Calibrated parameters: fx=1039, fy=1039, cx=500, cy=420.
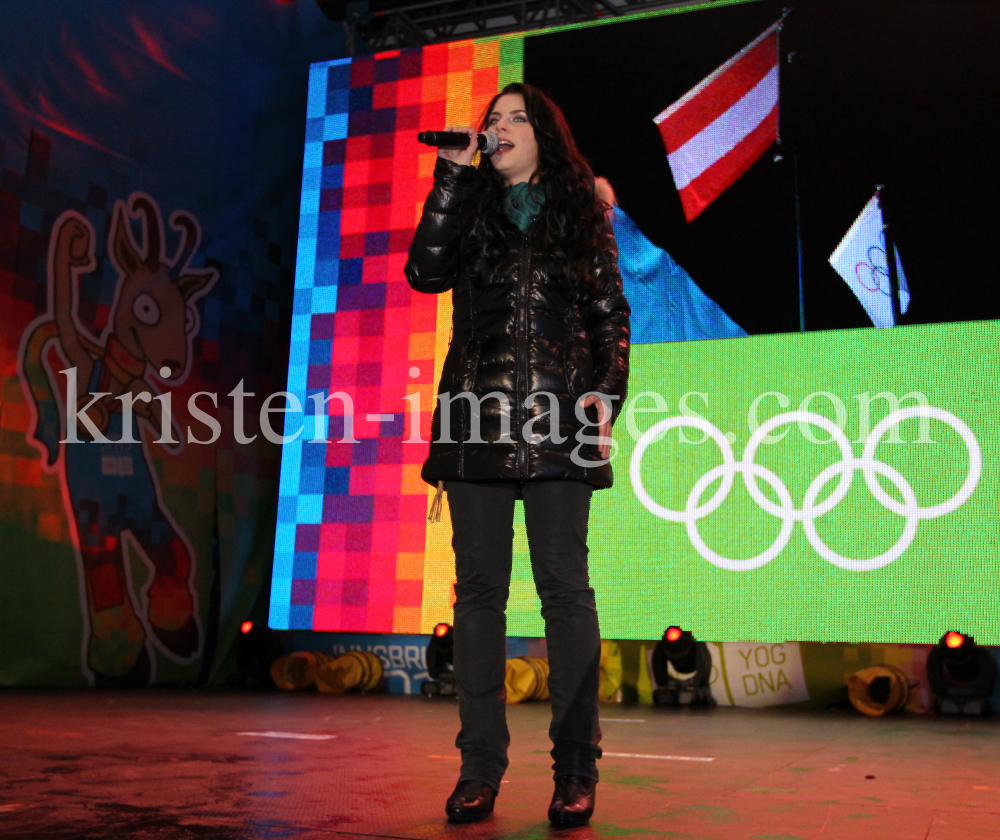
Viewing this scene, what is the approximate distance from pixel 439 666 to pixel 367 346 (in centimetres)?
152

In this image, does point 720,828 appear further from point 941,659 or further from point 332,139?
point 332,139

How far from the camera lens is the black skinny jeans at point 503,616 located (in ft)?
5.00

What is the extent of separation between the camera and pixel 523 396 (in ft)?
5.25

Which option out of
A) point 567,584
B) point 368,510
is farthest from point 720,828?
point 368,510

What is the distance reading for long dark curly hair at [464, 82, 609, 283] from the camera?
1.66 m

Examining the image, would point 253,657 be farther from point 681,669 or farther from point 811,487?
point 811,487

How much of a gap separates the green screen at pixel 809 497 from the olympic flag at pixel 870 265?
10 centimetres

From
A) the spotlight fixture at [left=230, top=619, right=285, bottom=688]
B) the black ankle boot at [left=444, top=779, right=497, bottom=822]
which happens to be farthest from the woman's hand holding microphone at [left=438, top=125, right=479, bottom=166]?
the spotlight fixture at [left=230, top=619, right=285, bottom=688]

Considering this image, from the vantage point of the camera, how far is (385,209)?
5.04 m

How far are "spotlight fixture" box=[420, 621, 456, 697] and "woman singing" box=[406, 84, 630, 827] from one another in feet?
9.48

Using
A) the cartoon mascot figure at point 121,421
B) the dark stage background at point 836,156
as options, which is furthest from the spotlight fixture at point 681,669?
the cartoon mascot figure at point 121,421

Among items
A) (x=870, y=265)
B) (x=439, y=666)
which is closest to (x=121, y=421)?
(x=439, y=666)

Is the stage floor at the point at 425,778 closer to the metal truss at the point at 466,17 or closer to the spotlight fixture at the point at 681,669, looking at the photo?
the spotlight fixture at the point at 681,669

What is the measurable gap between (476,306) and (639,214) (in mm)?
3070
